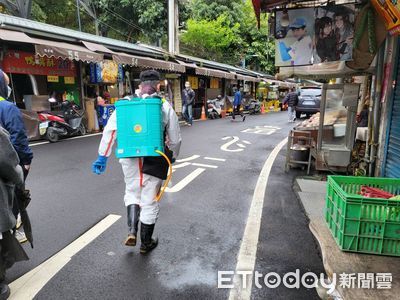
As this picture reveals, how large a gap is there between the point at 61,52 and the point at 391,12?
923 cm

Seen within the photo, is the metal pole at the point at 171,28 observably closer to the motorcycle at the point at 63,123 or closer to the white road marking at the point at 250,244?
the motorcycle at the point at 63,123

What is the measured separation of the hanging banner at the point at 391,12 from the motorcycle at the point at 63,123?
9673 millimetres

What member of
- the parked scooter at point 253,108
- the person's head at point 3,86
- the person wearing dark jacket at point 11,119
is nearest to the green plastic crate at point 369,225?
the person wearing dark jacket at point 11,119

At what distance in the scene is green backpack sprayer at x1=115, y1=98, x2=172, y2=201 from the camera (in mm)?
3398

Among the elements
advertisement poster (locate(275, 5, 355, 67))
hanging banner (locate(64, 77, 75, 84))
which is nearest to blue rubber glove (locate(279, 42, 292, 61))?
advertisement poster (locate(275, 5, 355, 67))

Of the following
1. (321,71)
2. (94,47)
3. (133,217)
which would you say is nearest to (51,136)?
(94,47)

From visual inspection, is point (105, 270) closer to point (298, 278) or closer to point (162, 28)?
point (298, 278)

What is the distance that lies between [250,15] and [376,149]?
29710 millimetres

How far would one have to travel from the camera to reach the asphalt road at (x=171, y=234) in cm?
302

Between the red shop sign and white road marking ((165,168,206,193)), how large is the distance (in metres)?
7.50

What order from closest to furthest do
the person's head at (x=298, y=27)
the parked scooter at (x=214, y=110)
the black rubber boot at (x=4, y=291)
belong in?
the black rubber boot at (x=4, y=291), the person's head at (x=298, y=27), the parked scooter at (x=214, y=110)

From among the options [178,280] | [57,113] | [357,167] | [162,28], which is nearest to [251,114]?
[162,28]

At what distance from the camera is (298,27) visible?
541 centimetres

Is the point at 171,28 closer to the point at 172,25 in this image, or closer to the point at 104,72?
the point at 172,25
